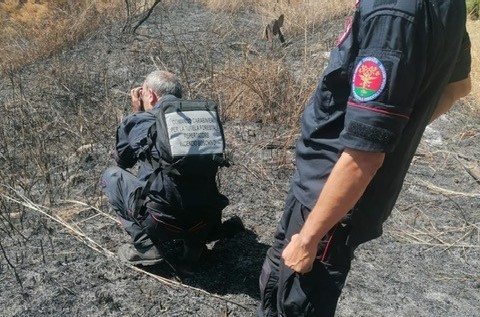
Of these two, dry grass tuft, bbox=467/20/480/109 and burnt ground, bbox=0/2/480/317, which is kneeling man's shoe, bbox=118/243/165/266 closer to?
burnt ground, bbox=0/2/480/317

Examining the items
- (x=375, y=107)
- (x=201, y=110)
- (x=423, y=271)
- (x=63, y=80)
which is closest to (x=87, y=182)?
(x=201, y=110)

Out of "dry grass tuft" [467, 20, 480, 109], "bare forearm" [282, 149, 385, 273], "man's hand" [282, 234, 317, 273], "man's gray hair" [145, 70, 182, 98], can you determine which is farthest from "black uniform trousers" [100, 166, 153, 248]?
"dry grass tuft" [467, 20, 480, 109]

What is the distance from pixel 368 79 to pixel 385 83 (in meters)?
0.05

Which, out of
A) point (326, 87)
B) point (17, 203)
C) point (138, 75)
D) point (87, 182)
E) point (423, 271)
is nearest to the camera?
point (326, 87)

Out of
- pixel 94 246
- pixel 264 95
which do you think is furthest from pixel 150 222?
pixel 264 95

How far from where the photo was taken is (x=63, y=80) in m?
5.51

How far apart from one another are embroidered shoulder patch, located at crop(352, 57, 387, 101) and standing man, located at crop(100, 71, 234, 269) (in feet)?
4.51

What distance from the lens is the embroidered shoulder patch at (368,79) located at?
139 cm

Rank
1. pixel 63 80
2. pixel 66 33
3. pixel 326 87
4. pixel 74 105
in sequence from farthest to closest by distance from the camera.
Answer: pixel 66 33, pixel 63 80, pixel 74 105, pixel 326 87

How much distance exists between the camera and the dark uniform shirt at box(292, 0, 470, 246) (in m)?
1.37

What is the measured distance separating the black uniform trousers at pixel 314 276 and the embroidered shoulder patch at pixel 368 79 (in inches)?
19.8

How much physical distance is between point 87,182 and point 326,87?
266 centimetres

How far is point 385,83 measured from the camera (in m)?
1.39

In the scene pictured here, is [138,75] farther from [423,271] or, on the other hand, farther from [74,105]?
[423,271]
